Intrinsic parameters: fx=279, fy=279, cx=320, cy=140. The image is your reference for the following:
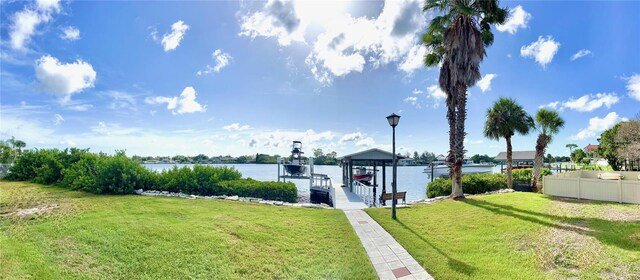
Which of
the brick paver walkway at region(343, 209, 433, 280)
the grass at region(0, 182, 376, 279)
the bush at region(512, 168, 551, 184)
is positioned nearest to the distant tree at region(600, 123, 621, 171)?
the bush at region(512, 168, 551, 184)

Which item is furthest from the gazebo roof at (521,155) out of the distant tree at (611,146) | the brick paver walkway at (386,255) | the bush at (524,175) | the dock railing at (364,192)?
the brick paver walkway at (386,255)

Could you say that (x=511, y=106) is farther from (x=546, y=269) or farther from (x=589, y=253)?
(x=546, y=269)

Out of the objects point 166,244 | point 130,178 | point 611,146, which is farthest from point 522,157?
point 166,244

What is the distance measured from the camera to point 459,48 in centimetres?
1277

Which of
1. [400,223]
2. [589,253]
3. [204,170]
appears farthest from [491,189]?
[204,170]

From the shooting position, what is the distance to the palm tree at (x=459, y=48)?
503 inches

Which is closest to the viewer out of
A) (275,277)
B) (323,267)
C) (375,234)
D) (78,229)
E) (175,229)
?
(275,277)

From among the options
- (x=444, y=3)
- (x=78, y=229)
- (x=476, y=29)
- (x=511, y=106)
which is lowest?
(x=78, y=229)

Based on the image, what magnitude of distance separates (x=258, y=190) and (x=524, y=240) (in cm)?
1034

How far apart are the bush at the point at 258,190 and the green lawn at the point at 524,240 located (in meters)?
4.75

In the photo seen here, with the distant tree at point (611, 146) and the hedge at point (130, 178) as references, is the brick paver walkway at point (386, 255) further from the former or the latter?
the distant tree at point (611, 146)

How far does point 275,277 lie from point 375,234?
3.72m

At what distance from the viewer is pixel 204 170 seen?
14.0 metres

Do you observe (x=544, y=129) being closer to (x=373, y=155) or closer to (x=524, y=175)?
(x=524, y=175)
